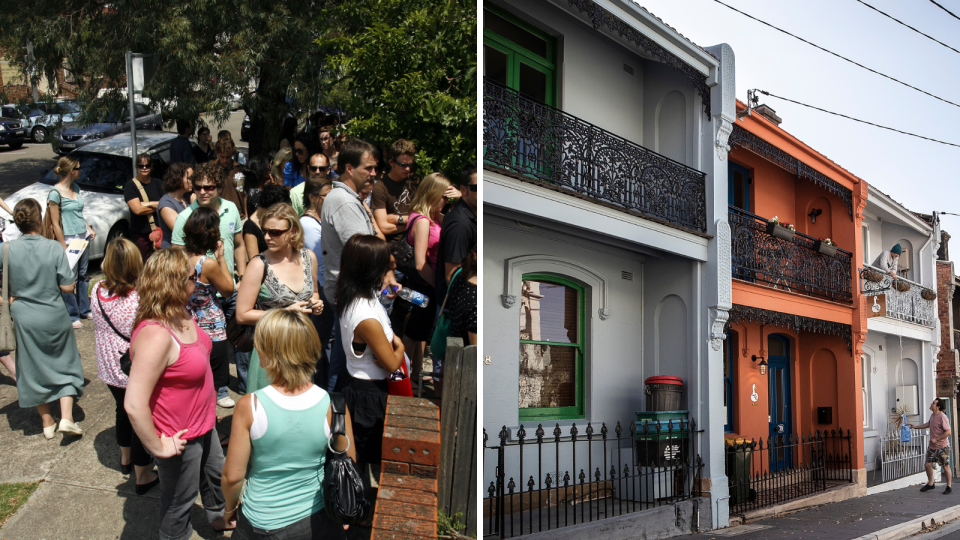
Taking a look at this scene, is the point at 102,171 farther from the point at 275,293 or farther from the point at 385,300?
the point at 385,300

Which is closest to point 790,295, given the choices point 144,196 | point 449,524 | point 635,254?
point 635,254

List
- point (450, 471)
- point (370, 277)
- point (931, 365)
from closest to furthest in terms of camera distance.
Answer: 1. point (370, 277)
2. point (450, 471)
3. point (931, 365)

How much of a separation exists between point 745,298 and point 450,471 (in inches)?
311

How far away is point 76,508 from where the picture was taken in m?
4.13

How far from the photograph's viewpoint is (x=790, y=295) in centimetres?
1205

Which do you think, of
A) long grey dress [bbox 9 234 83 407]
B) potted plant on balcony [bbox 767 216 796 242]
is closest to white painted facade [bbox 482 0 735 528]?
potted plant on balcony [bbox 767 216 796 242]

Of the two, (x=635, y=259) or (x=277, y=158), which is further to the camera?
(x=635, y=259)

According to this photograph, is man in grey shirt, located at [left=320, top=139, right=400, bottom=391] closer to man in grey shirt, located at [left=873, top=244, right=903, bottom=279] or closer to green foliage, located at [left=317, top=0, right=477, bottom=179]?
green foliage, located at [left=317, top=0, right=477, bottom=179]

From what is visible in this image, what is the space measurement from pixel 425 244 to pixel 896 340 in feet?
62.0

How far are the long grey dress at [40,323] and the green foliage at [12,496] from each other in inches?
39.6

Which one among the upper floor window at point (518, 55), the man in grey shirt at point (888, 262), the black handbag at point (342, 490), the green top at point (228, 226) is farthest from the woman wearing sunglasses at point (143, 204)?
the man in grey shirt at point (888, 262)

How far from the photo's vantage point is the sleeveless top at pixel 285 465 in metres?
2.97

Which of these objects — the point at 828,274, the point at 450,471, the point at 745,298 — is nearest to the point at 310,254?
the point at 450,471

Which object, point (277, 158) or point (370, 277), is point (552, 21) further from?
point (370, 277)
